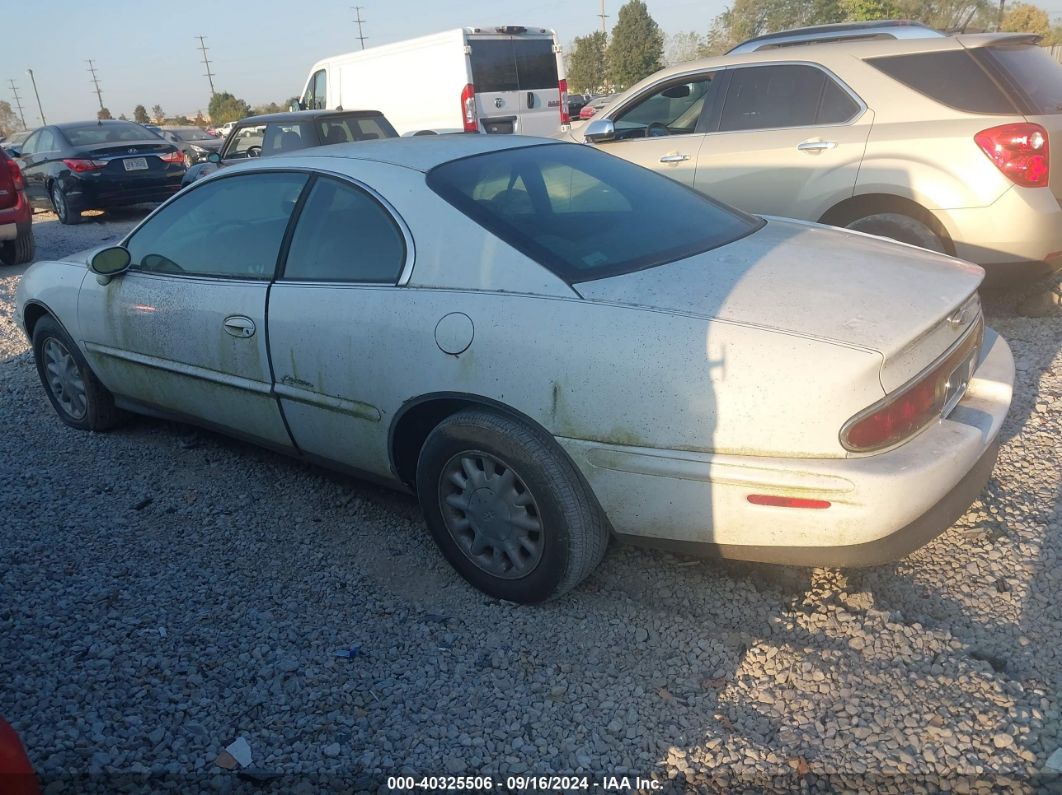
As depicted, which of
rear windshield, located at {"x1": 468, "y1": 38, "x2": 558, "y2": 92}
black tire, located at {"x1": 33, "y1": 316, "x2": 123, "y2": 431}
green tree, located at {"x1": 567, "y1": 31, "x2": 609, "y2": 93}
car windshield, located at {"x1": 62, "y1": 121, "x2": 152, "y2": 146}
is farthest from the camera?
green tree, located at {"x1": 567, "y1": 31, "x2": 609, "y2": 93}

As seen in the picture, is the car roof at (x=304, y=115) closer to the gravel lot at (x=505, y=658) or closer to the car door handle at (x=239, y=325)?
the car door handle at (x=239, y=325)

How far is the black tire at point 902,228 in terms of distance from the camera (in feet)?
17.5

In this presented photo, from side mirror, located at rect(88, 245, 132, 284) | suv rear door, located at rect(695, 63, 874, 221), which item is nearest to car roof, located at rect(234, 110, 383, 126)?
suv rear door, located at rect(695, 63, 874, 221)

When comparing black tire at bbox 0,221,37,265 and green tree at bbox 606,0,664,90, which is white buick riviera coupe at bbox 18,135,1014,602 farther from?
green tree at bbox 606,0,664,90

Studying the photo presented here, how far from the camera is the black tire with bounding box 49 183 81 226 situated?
1320cm

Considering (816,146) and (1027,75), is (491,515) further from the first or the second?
(1027,75)

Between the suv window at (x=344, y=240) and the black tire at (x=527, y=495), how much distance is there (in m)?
0.69

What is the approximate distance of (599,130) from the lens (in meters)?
6.61

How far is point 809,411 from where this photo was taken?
2340 millimetres

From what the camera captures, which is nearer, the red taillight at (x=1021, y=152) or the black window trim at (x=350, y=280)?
the black window trim at (x=350, y=280)

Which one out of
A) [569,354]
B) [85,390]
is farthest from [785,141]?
[85,390]

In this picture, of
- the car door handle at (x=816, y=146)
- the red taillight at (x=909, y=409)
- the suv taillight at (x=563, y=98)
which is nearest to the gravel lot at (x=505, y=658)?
the red taillight at (x=909, y=409)

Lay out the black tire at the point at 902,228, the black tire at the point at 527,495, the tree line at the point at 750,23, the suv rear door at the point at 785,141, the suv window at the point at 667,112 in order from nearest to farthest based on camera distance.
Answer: the black tire at the point at 527,495, the black tire at the point at 902,228, the suv rear door at the point at 785,141, the suv window at the point at 667,112, the tree line at the point at 750,23

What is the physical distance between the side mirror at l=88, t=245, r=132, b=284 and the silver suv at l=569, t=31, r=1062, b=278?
12.3 ft
